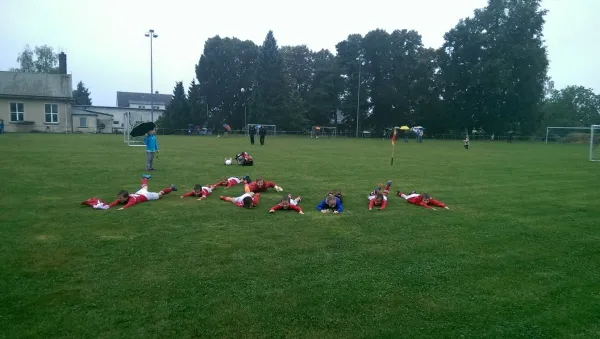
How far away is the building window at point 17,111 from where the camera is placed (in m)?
51.3

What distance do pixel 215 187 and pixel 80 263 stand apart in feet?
21.1

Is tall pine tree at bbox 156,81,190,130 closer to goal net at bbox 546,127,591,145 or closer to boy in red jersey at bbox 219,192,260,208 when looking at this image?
goal net at bbox 546,127,591,145

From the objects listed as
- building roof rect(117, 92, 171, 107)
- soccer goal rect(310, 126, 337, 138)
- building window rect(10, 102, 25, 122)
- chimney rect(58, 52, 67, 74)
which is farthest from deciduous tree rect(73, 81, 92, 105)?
soccer goal rect(310, 126, 337, 138)

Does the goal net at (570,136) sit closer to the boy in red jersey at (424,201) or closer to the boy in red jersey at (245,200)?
the boy in red jersey at (424,201)

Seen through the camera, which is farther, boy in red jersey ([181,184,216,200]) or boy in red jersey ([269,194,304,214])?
boy in red jersey ([181,184,216,200])

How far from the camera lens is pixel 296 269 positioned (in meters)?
5.71

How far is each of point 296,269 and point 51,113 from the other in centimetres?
5916

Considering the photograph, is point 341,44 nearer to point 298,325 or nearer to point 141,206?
point 141,206

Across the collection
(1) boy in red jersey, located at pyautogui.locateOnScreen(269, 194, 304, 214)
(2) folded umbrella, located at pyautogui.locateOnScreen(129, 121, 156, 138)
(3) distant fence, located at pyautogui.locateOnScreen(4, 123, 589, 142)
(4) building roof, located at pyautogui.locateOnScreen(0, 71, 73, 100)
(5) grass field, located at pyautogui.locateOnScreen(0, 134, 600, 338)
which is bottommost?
(5) grass field, located at pyautogui.locateOnScreen(0, 134, 600, 338)

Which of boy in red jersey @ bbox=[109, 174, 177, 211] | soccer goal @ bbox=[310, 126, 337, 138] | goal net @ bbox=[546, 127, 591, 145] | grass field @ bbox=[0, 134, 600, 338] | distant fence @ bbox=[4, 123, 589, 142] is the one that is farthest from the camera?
soccer goal @ bbox=[310, 126, 337, 138]

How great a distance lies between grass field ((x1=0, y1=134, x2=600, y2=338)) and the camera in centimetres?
425

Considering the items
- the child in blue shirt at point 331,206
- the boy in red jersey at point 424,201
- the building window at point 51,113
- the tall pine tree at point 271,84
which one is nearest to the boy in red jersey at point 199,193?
the child in blue shirt at point 331,206

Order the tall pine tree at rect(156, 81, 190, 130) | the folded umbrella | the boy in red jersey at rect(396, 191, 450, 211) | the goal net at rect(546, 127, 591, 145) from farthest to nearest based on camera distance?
the tall pine tree at rect(156, 81, 190, 130), the goal net at rect(546, 127, 591, 145), the folded umbrella, the boy in red jersey at rect(396, 191, 450, 211)

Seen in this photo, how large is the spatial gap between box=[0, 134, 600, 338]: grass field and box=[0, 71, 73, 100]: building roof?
5057 cm
